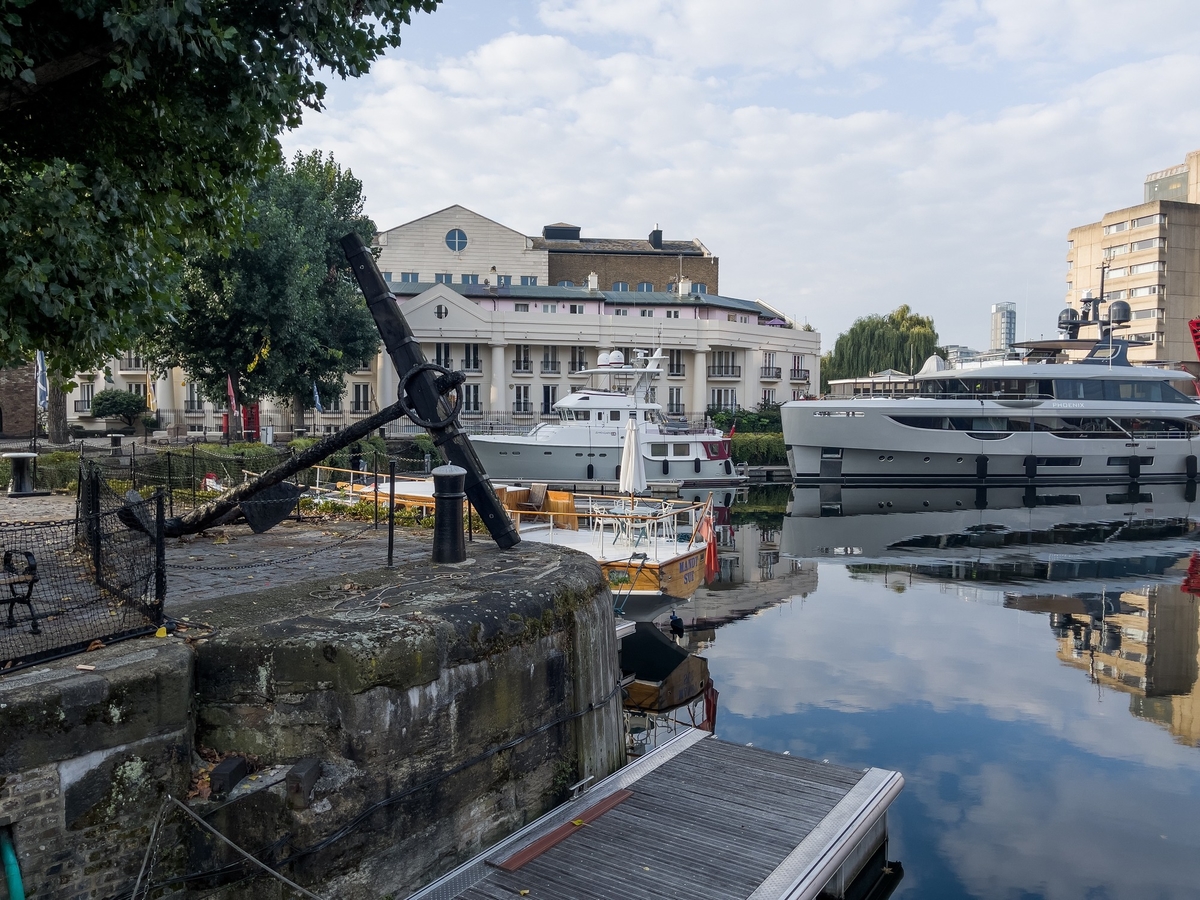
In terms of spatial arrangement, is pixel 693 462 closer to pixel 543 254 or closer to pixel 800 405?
pixel 800 405

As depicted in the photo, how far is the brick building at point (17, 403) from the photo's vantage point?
43250mm

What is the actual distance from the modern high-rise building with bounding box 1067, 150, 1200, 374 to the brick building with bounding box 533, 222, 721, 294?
30.4 meters

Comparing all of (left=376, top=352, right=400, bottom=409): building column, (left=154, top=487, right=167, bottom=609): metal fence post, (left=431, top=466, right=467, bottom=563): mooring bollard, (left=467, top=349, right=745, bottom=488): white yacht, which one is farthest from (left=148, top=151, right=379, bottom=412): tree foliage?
(left=154, top=487, right=167, bottom=609): metal fence post

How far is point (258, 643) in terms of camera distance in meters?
6.77

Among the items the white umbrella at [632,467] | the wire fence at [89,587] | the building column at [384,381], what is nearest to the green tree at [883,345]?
the building column at [384,381]

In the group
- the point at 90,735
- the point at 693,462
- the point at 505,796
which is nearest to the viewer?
the point at 90,735

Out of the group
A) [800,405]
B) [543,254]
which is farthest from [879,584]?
[543,254]

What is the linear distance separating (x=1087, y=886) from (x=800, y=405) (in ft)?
128

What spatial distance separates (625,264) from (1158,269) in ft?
146

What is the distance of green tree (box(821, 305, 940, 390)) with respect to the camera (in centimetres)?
7294

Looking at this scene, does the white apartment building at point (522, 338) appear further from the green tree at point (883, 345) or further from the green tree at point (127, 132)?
the green tree at point (127, 132)

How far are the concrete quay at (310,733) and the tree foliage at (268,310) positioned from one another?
76.0ft

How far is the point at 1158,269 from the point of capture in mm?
73375

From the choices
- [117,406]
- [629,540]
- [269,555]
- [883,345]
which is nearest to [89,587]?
[269,555]
